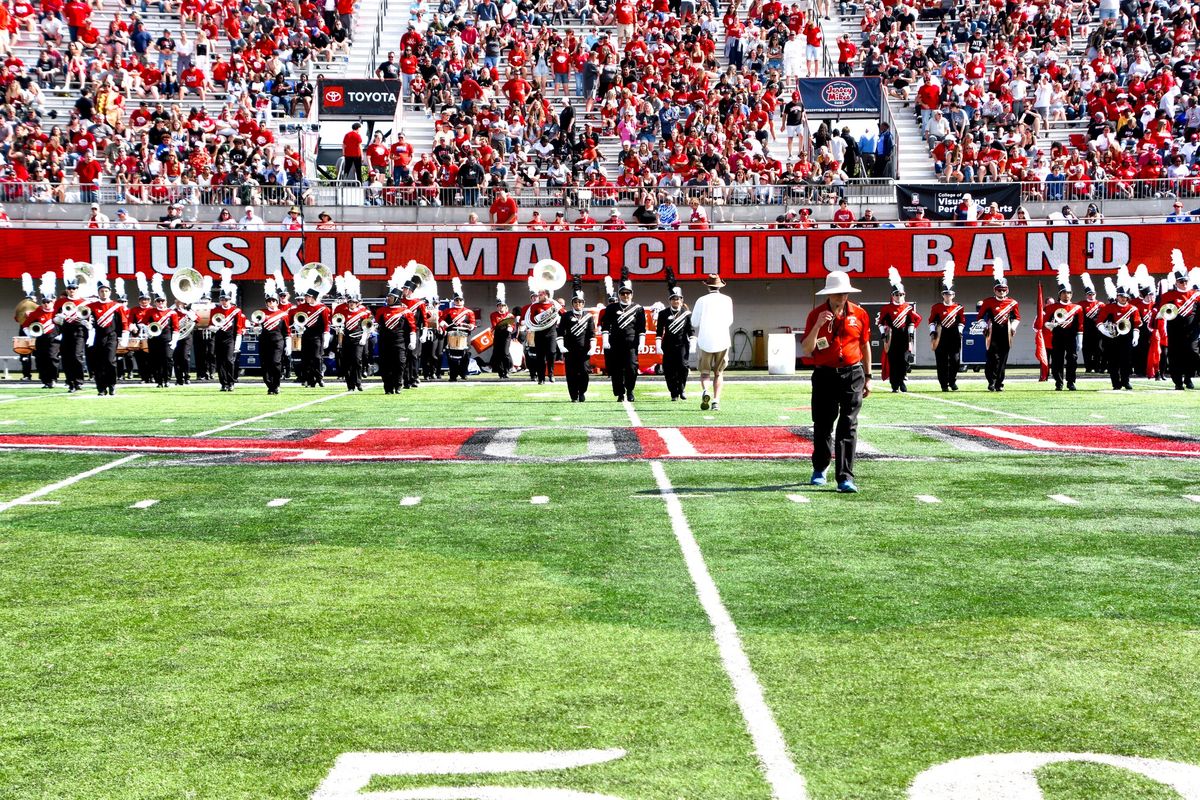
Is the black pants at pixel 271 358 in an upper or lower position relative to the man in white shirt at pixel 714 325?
lower

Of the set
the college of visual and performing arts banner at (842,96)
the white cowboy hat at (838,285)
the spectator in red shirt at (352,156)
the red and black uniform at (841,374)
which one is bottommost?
the red and black uniform at (841,374)

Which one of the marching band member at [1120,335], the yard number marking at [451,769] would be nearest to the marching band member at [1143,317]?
the marching band member at [1120,335]

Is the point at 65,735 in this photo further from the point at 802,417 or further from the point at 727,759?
the point at 802,417

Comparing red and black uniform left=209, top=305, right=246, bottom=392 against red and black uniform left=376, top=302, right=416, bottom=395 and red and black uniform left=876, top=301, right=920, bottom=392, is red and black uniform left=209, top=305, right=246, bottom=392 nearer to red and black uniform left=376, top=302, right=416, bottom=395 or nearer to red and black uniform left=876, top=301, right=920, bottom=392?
red and black uniform left=376, top=302, right=416, bottom=395

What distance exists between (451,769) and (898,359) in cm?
2199

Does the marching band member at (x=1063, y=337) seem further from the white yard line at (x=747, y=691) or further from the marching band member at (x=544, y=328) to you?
the white yard line at (x=747, y=691)

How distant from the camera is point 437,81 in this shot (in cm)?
4053

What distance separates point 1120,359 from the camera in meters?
25.7

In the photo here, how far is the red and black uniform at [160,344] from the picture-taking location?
95.8ft

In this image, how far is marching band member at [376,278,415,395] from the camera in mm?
26391

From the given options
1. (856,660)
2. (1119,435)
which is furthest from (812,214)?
(856,660)

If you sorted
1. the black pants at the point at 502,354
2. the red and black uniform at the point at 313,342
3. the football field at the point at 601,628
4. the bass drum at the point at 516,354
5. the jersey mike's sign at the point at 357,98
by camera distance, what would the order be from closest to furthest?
the football field at the point at 601,628
the red and black uniform at the point at 313,342
the black pants at the point at 502,354
the bass drum at the point at 516,354
the jersey mike's sign at the point at 357,98

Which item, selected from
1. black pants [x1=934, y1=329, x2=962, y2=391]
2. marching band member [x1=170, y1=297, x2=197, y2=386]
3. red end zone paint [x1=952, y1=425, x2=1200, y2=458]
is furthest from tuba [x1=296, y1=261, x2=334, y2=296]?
red end zone paint [x1=952, y1=425, x2=1200, y2=458]

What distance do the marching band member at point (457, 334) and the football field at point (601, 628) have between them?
18946 millimetres
